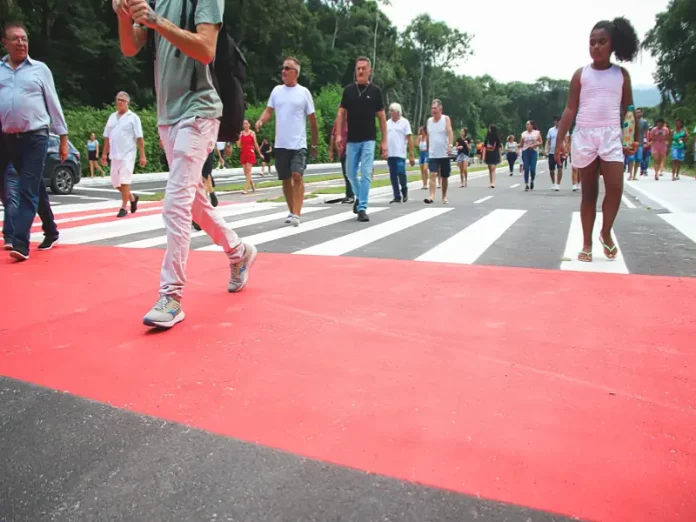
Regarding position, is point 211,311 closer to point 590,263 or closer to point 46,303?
point 46,303

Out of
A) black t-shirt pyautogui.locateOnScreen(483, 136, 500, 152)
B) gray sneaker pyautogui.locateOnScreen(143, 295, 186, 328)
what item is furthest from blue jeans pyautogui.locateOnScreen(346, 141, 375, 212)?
black t-shirt pyautogui.locateOnScreen(483, 136, 500, 152)

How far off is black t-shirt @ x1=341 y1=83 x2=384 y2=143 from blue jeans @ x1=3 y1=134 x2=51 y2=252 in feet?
14.2

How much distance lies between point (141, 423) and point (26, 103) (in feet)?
14.8

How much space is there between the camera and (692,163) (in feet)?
86.2

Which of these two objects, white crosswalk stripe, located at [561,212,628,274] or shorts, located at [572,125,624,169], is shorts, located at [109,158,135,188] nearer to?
white crosswalk stripe, located at [561,212,628,274]

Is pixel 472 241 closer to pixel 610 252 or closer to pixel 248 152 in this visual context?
pixel 610 252

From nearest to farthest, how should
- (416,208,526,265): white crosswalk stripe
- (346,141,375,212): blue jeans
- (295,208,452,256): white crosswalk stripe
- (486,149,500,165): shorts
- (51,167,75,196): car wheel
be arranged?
1. (416,208,526,265): white crosswalk stripe
2. (295,208,452,256): white crosswalk stripe
3. (346,141,375,212): blue jeans
4. (51,167,75,196): car wheel
5. (486,149,500,165): shorts

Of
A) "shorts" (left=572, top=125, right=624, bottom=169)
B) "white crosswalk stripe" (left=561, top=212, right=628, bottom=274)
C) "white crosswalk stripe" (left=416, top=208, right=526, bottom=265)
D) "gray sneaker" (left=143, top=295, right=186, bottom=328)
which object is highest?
"shorts" (left=572, top=125, right=624, bottom=169)

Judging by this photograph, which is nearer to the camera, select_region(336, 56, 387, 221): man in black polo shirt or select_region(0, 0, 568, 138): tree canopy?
select_region(336, 56, 387, 221): man in black polo shirt

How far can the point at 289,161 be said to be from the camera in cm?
806

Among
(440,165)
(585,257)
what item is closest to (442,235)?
(585,257)

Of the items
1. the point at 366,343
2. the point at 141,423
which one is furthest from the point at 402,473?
the point at 366,343

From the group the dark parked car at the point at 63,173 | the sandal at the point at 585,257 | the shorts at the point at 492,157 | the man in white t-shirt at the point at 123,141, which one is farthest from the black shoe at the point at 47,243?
the shorts at the point at 492,157

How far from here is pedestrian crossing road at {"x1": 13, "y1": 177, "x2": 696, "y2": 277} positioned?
18.5 feet
